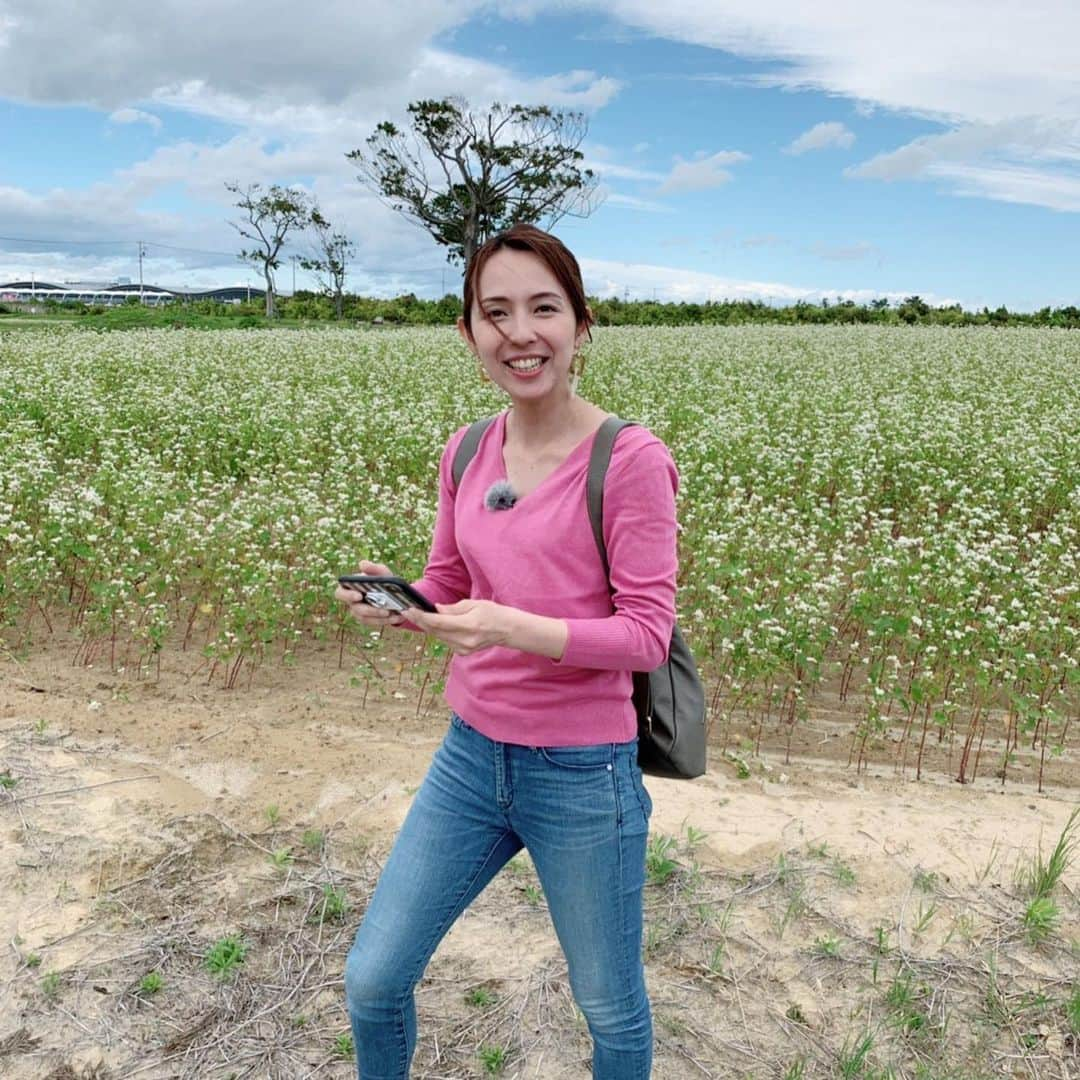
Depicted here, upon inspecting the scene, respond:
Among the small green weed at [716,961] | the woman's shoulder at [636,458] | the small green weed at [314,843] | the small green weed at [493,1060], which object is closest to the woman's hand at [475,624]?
the woman's shoulder at [636,458]

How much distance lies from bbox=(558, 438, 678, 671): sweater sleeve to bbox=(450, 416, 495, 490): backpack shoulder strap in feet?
1.42

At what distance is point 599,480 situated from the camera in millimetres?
1814

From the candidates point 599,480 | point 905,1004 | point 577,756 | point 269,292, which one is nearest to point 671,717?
point 577,756

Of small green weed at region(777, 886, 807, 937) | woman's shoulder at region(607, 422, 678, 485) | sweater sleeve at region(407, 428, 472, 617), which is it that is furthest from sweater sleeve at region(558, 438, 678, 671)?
small green weed at region(777, 886, 807, 937)

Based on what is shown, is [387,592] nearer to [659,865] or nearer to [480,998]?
[480,998]

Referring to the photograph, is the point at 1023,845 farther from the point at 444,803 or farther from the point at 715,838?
the point at 444,803

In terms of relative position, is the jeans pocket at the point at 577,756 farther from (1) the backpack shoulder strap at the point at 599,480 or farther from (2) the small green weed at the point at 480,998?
(2) the small green weed at the point at 480,998

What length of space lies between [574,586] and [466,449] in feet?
1.50

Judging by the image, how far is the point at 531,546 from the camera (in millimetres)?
1888

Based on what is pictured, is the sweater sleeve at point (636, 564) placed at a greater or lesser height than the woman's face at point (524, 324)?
lesser

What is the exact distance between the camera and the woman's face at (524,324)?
1.89m

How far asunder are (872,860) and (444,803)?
94.3 inches

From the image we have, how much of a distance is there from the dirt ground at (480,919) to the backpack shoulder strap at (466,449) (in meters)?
1.75

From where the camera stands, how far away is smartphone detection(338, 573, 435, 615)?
71.6 inches
